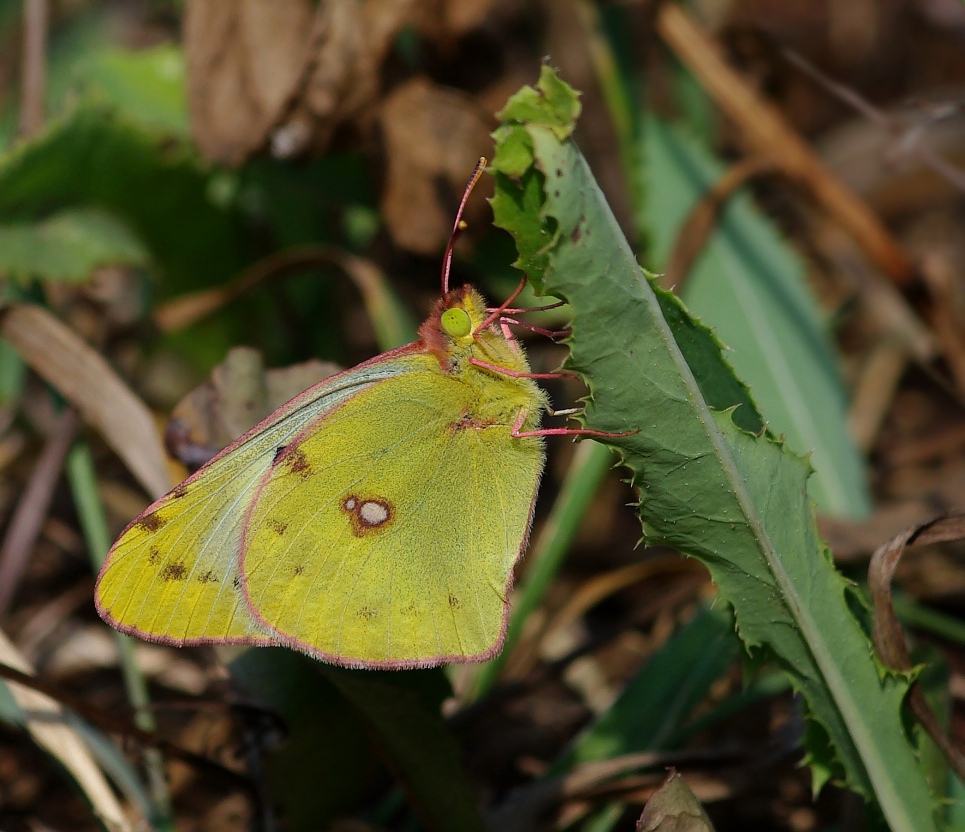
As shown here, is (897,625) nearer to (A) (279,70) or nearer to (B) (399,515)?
(B) (399,515)

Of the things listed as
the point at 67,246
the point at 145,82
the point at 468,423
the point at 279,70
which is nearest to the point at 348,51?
the point at 279,70

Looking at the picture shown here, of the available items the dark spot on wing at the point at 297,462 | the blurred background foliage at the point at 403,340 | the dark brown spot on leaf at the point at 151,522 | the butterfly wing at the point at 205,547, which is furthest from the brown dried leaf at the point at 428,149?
the dark brown spot on leaf at the point at 151,522

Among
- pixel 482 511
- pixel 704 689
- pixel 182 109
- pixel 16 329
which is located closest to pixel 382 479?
pixel 482 511

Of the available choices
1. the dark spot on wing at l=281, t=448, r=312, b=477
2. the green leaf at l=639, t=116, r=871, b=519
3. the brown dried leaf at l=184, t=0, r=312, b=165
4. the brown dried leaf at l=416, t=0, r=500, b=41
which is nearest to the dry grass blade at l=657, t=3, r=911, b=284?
the green leaf at l=639, t=116, r=871, b=519

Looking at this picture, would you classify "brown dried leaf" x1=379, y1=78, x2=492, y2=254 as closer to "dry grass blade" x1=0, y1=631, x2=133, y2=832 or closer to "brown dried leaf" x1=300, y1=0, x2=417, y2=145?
"brown dried leaf" x1=300, y1=0, x2=417, y2=145

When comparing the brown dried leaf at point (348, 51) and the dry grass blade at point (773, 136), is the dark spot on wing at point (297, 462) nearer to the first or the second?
the brown dried leaf at point (348, 51)

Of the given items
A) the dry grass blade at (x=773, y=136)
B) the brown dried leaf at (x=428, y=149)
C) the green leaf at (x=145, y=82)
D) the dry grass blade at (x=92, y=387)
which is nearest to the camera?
the dry grass blade at (x=92, y=387)

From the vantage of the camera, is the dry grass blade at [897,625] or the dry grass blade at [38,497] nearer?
the dry grass blade at [897,625]
